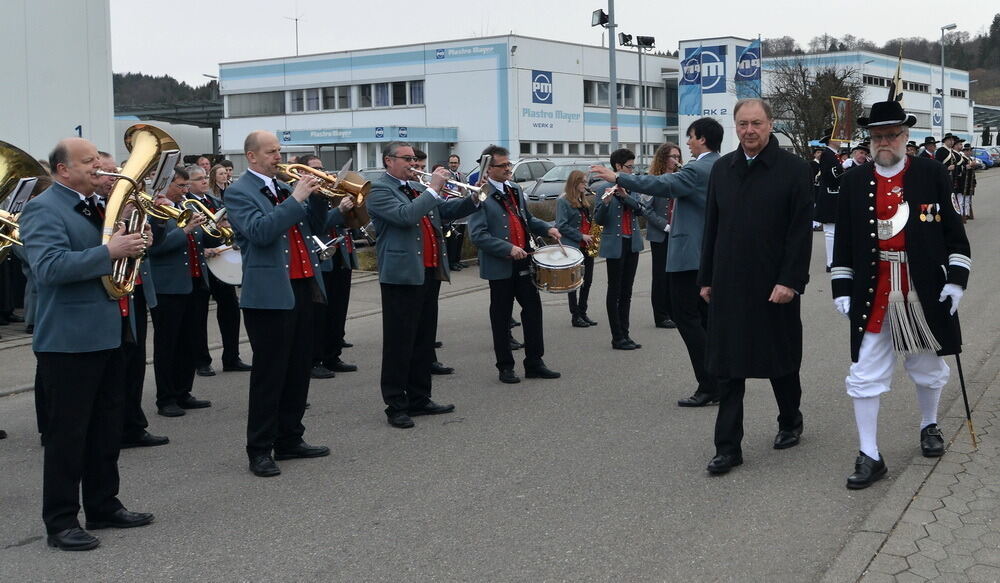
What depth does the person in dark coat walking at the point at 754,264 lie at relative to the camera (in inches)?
239

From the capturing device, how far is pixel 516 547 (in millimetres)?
5043

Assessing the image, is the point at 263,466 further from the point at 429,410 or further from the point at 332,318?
the point at 332,318

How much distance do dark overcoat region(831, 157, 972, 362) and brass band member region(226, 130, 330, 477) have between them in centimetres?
315

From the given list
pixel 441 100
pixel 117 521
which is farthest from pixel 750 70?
pixel 117 521

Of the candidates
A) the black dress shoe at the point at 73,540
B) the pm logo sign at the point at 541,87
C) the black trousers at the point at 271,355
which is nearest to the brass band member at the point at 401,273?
the black trousers at the point at 271,355

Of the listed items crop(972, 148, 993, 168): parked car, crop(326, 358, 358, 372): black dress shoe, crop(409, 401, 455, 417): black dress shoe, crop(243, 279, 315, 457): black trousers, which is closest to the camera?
crop(243, 279, 315, 457): black trousers

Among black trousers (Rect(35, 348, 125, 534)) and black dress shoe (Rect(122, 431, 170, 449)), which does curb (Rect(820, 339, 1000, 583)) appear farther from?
black dress shoe (Rect(122, 431, 170, 449))

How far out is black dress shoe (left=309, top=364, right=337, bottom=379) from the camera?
32.3 ft

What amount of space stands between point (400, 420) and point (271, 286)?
171 cm

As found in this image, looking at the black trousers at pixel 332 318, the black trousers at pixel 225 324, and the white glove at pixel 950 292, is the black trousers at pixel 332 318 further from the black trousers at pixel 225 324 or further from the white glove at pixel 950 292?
the white glove at pixel 950 292

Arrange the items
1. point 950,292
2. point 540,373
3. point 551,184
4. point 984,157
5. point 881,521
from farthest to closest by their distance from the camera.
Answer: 1. point 984,157
2. point 551,184
3. point 540,373
4. point 950,292
5. point 881,521

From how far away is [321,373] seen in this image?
32.4 feet

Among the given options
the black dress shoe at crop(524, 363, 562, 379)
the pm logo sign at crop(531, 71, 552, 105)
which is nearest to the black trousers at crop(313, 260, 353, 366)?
the black dress shoe at crop(524, 363, 562, 379)

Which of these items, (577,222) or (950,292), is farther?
(577,222)
